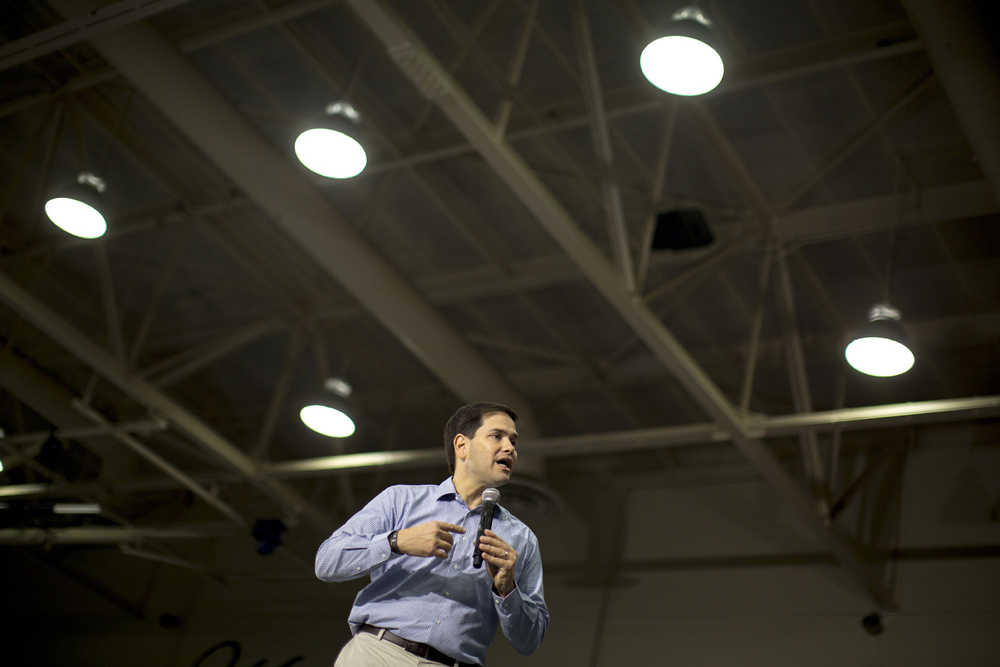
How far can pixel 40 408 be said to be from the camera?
12703mm

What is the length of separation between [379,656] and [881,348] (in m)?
5.53

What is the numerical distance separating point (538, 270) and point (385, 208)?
1642 mm

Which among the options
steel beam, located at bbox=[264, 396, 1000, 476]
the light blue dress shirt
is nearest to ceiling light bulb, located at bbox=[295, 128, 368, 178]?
steel beam, located at bbox=[264, 396, 1000, 476]

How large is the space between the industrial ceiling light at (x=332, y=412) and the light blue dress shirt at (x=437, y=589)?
701 cm

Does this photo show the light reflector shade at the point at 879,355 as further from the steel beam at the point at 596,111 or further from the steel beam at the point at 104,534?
the steel beam at the point at 104,534

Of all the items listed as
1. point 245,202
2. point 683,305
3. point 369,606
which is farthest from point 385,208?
point 369,606

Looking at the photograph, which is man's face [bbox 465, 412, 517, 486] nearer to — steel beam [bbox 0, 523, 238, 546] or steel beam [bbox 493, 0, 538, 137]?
steel beam [bbox 493, 0, 538, 137]

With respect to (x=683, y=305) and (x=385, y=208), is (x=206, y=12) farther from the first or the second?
(x=683, y=305)

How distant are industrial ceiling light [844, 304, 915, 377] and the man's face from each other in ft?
15.8

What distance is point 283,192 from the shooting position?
882 centimetres

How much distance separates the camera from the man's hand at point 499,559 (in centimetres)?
296

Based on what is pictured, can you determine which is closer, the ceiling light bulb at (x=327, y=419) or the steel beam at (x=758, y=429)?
the steel beam at (x=758, y=429)

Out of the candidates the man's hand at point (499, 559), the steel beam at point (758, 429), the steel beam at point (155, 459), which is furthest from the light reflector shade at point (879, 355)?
the steel beam at point (155, 459)

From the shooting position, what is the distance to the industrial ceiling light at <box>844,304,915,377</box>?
742 centimetres
